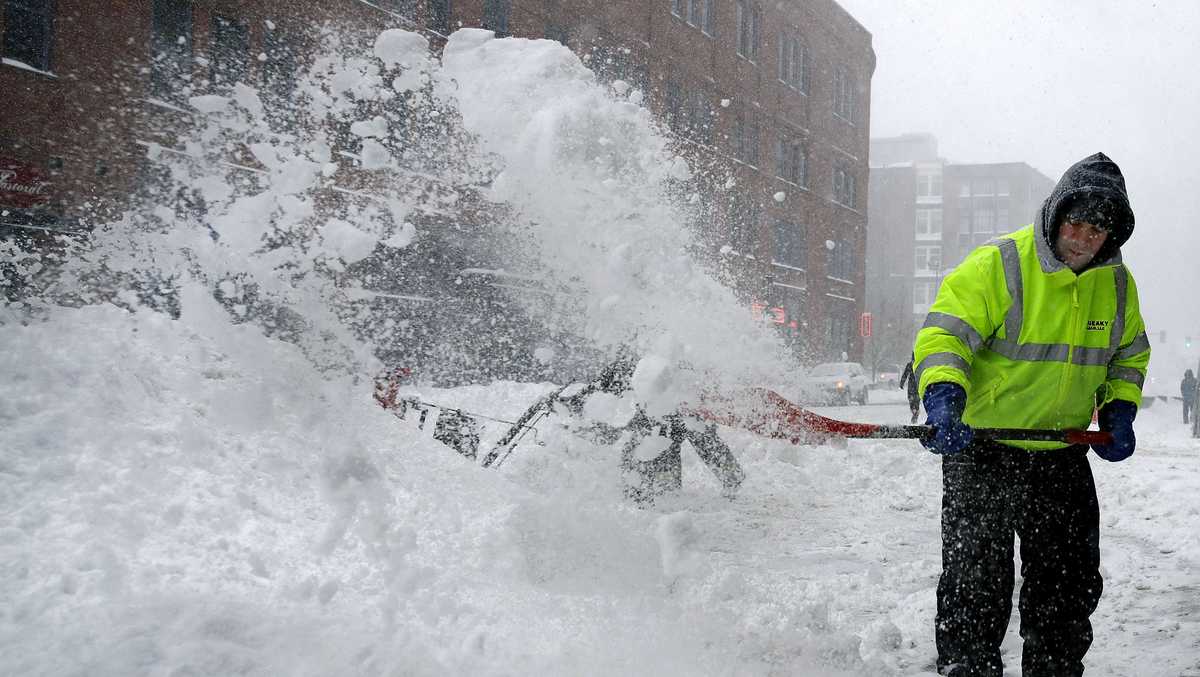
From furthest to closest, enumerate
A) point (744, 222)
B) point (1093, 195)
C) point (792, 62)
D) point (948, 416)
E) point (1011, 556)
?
point (792, 62), point (744, 222), point (1011, 556), point (1093, 195), point (948, 416)

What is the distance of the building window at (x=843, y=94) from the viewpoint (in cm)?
3488

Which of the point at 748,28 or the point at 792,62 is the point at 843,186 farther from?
the point at 748,28

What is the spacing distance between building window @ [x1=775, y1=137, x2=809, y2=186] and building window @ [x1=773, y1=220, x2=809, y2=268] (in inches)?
62.2

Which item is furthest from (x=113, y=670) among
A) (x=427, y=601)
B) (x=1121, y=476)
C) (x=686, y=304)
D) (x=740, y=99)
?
(x=740, y=99)

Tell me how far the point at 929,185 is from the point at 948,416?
71.8m

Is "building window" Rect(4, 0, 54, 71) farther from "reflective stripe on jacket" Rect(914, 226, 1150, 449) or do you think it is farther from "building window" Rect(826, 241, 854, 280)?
"building window" Rect(826, 241, 854, 280)

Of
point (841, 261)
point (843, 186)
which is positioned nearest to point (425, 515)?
point (841, 261)

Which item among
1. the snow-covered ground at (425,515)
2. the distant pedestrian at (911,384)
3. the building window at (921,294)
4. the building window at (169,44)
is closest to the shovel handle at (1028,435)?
the distant pedestrian at (911,384)

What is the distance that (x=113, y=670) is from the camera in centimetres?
226

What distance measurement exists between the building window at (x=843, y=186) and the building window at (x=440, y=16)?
20629 mm

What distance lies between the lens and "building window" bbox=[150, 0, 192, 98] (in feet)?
44.7

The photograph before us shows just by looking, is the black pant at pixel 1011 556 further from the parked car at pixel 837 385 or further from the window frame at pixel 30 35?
the parked car at pixel 837 385

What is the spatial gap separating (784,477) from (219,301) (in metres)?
5.03

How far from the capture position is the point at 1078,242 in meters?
2.71
